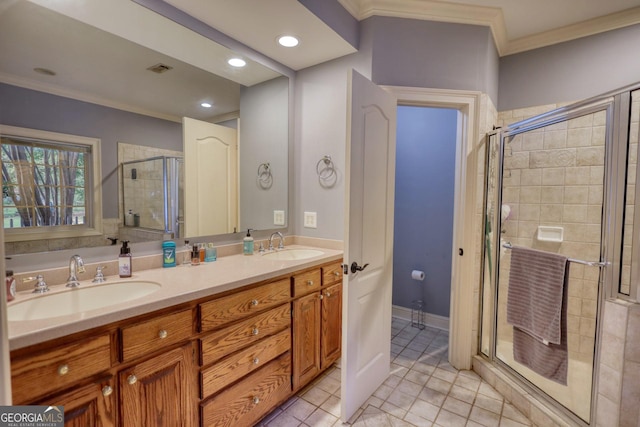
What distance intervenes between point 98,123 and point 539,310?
8.25 ft

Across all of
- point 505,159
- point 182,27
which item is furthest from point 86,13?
point 505,159

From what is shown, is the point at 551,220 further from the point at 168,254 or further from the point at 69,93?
the point at 69,93

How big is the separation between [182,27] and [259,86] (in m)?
0.65

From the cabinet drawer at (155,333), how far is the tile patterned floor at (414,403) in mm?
849

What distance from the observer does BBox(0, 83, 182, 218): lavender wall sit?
127 cm

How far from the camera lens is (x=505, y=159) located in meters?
2.12

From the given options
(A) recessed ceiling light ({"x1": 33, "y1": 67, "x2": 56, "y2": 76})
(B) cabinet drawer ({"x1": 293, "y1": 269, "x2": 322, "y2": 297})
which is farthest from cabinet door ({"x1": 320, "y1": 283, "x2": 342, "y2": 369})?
(A) recessed ceiling light ({"x1": 33, "y1": 67, "x2": 56, "y2": 76})

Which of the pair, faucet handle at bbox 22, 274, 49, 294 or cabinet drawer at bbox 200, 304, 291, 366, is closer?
faucet handle at bbox 22, 274, 49, 294

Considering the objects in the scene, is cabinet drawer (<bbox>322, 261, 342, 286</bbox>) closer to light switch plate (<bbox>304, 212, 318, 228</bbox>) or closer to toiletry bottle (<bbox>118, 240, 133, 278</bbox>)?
light switch plate (<bbox>304, 212, 318, 228</bbox>)

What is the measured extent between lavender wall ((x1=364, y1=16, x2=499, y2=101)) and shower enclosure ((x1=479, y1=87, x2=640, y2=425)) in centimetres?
51

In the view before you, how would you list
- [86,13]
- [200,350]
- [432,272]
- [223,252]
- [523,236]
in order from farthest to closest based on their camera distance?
[432,272] < [523,236] < [223,252] < [86,13] < [200,350]

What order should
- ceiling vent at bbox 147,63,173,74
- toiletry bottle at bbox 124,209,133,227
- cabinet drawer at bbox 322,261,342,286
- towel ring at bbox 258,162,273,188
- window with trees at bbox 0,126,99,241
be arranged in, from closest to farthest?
1. window with trees at bbox 0,126,99,241
2. toiletry bottle at bbox 124,209,133,227
3. ceiling vent at bbox 147,63,173,74
4. cabinet drawer at bbox 322,261,342,286
5. towel ring at bbox 258,162,273,188

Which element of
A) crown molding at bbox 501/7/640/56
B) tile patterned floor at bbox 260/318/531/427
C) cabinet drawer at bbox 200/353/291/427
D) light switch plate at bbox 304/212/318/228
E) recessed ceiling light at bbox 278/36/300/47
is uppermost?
crown molding at bbox 501/7/640/56

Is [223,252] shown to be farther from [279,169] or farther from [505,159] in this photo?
[505,159]
